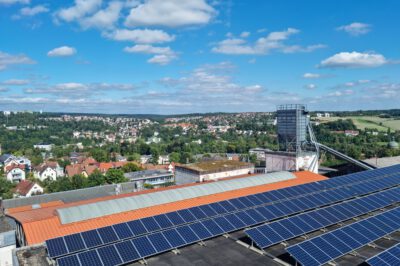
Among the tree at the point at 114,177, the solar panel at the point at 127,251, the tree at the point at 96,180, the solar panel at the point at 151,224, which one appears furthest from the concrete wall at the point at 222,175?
the solar panel at the point at 127,251

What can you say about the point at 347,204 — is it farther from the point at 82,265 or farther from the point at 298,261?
the point at 82,265

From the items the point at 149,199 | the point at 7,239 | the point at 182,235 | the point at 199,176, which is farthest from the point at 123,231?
the point at 199,176

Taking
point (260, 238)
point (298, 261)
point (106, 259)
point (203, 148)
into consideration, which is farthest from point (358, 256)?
point (203, 148)

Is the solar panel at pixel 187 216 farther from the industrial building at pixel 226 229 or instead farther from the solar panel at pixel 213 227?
the solar panel at pixel 213 227

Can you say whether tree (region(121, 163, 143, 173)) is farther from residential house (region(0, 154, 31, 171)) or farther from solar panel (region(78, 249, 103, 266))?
solar panel (region(78, 249, 103, 266))

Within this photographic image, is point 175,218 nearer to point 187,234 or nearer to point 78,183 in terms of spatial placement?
point 187,234
